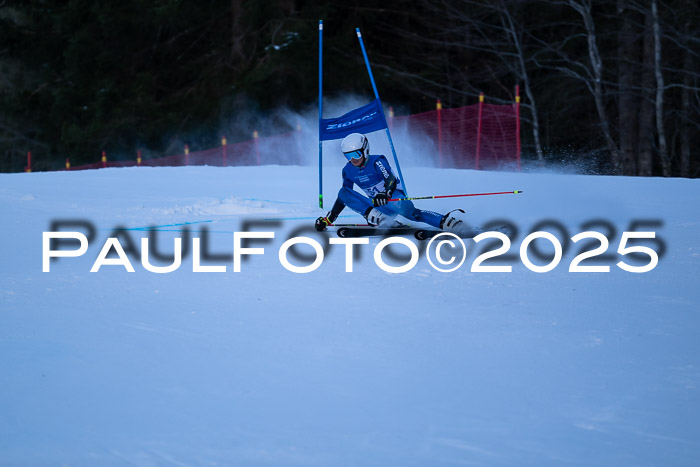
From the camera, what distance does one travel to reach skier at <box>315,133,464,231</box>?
8828 millimetres

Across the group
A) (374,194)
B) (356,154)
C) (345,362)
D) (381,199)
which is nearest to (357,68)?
(374,194)

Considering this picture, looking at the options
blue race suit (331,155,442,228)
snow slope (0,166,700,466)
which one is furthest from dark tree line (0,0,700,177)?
snow slope (0,166,700,466)

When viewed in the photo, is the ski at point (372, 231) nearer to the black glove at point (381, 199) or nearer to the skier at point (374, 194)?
the skier at point (374, 194)

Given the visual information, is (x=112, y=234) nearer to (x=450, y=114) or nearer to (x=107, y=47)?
(x=450, y=114)

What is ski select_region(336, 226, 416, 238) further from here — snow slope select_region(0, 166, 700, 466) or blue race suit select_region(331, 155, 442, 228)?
snow slope select_region(0, 166, 700, 466)

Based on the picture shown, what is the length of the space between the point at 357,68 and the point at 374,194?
65.9 feet

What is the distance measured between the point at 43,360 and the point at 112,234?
14.5 feet

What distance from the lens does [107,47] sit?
34.0m

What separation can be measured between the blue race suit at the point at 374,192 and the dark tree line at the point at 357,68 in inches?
615

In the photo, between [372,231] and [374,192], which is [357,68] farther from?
[372,231]

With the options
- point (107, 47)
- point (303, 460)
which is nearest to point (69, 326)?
point (303, 460)

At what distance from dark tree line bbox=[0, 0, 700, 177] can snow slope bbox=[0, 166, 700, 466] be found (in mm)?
17794

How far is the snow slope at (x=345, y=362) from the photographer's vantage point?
4012 mm

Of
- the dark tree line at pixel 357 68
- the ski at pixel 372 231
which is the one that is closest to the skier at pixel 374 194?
the ski at pixel 372 231
